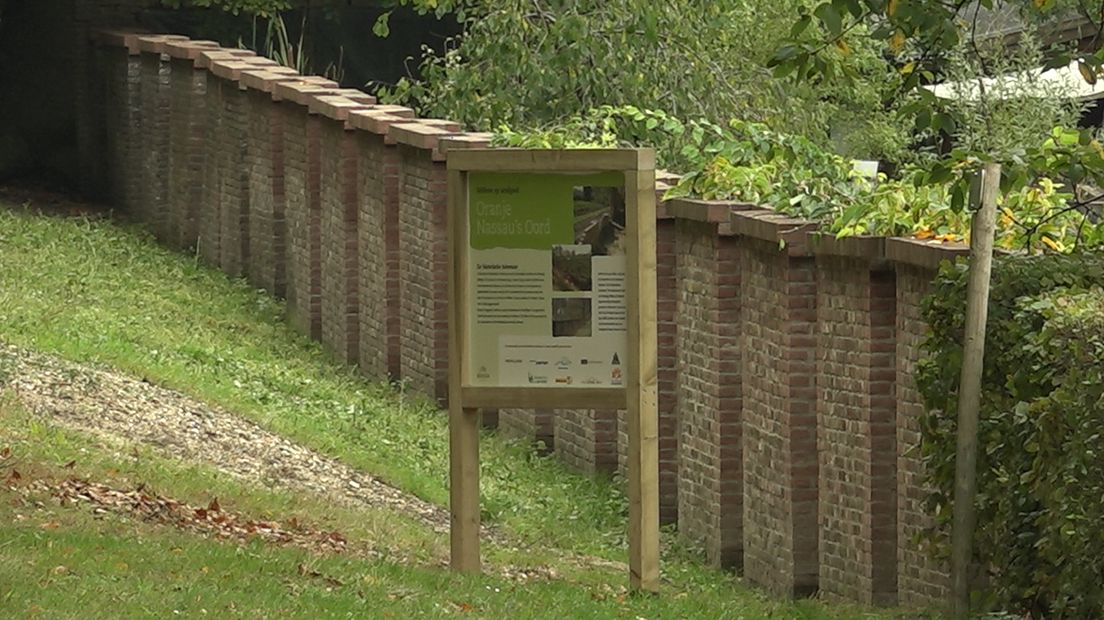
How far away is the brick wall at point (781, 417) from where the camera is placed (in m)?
12.3

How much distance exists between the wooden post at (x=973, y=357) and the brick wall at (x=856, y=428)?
179 cm

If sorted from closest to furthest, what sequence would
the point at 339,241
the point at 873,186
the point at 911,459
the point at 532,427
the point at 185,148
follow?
the point at 911,459 → the point at 873,186 → the point at 532,427 → the point at 339,241 → the point at 185,148

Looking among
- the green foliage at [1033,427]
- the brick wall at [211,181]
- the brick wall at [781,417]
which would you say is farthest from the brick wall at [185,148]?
the green foliage at [1033,427]

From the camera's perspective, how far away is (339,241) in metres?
19.6

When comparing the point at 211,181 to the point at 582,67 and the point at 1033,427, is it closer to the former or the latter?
the point at 582,67

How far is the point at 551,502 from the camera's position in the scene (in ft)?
47.9

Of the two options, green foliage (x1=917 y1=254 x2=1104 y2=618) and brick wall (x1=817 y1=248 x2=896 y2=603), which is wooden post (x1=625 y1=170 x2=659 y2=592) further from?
brick wall (x1=817 y1=248 x2=896 y2=603)

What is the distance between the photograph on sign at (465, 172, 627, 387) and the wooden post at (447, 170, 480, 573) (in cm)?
5

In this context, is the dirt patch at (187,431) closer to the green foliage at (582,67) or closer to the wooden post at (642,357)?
the wooden post at (642,357)

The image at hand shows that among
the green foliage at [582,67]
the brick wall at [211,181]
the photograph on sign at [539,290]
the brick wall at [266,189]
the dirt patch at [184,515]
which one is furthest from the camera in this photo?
the brick wall at [211,181]

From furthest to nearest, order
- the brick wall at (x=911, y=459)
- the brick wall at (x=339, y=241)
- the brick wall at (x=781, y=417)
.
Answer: the brick wall at (x=339, y=241)
the brick wall at (x=781, y=417)
the brick wall at (x=911, y=459)

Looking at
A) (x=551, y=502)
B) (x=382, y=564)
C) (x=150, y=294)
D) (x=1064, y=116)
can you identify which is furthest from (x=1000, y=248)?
(x=1064, y=116)

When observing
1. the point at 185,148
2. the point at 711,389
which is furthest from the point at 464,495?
the point at 185,148

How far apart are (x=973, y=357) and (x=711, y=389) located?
13.1 ft
